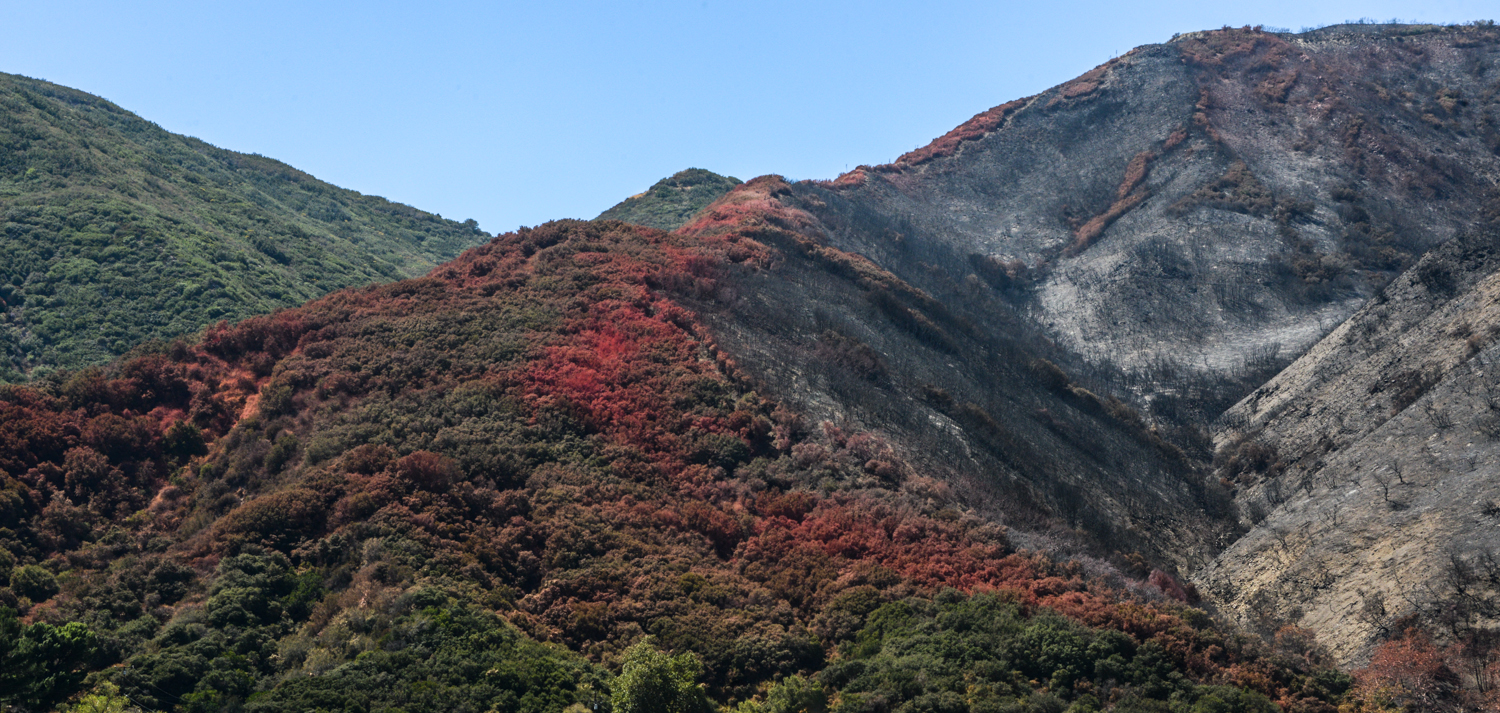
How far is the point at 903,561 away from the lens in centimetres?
2498

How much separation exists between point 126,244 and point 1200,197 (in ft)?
215

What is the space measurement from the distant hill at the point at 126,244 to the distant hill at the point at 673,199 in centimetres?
1779

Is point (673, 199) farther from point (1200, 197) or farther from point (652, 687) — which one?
point (652, 687)

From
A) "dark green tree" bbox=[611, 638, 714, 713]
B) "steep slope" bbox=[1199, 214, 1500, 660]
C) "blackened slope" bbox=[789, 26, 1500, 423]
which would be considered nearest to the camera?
"dark green tree" bbox=[611, 638, 714, 713]

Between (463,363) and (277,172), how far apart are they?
256 ft

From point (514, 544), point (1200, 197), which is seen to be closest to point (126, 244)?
point (514, 544)

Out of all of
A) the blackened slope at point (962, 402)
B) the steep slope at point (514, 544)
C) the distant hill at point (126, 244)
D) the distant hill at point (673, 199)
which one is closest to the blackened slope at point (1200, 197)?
the blackened slope at point (962, 402)

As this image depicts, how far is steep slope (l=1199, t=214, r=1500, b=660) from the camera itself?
22219 mm

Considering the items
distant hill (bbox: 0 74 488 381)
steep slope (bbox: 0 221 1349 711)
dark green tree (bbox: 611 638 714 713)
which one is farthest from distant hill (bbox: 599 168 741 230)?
dark green tree (bbox: 611 638 714 713)

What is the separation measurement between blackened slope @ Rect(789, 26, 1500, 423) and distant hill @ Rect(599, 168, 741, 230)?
13.6 metres

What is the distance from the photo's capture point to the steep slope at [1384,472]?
22.2 m

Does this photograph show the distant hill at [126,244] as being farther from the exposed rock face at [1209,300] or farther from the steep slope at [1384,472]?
the steep slope at [1384,472]

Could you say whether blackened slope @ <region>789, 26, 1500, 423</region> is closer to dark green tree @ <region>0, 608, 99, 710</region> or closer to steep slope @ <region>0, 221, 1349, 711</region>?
steep slope @ <region>0, 221, 1349, 711</region>

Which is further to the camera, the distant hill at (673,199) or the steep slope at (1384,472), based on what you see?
the distant hill at (673,199)
